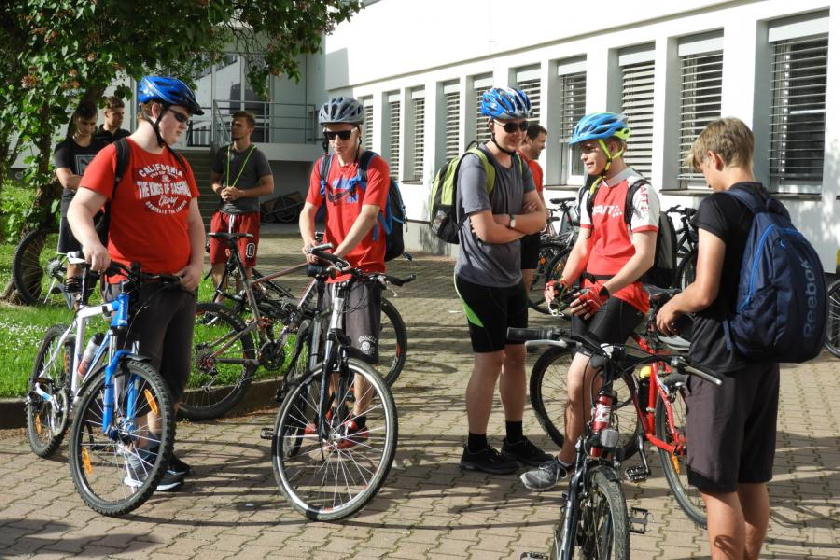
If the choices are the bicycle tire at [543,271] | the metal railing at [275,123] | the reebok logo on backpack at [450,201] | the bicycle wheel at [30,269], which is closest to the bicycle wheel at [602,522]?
the reebok logo on backpack at [450,201]

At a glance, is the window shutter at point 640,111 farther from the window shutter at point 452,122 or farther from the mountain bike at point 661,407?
the mountain bike at point 661,407

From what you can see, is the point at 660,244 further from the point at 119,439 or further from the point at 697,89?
the point at 697,89

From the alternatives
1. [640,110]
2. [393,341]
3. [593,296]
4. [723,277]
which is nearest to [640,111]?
[640,110]

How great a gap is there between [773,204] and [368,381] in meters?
2.29

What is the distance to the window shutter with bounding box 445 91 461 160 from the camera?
23.9 m

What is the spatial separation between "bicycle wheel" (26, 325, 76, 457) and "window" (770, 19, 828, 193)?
30.0ft

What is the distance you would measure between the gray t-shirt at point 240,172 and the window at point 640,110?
6.41 m

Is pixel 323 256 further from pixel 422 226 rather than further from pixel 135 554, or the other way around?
pixel 422 226

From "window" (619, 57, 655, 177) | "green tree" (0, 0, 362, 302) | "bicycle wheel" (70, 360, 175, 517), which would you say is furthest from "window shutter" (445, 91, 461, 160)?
"bicycle wheel" (70, 360, 175, 517)

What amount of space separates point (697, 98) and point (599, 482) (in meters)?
12.5

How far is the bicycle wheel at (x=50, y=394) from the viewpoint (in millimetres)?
6734

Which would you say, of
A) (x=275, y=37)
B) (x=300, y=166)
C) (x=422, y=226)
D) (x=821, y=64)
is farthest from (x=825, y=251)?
(x=300, y=166)

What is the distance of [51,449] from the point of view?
6.88 metres

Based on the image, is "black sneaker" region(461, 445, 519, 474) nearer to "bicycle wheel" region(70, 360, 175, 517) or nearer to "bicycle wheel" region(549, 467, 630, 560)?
"bicycle wheel" region(70, 360, 175, 517)
